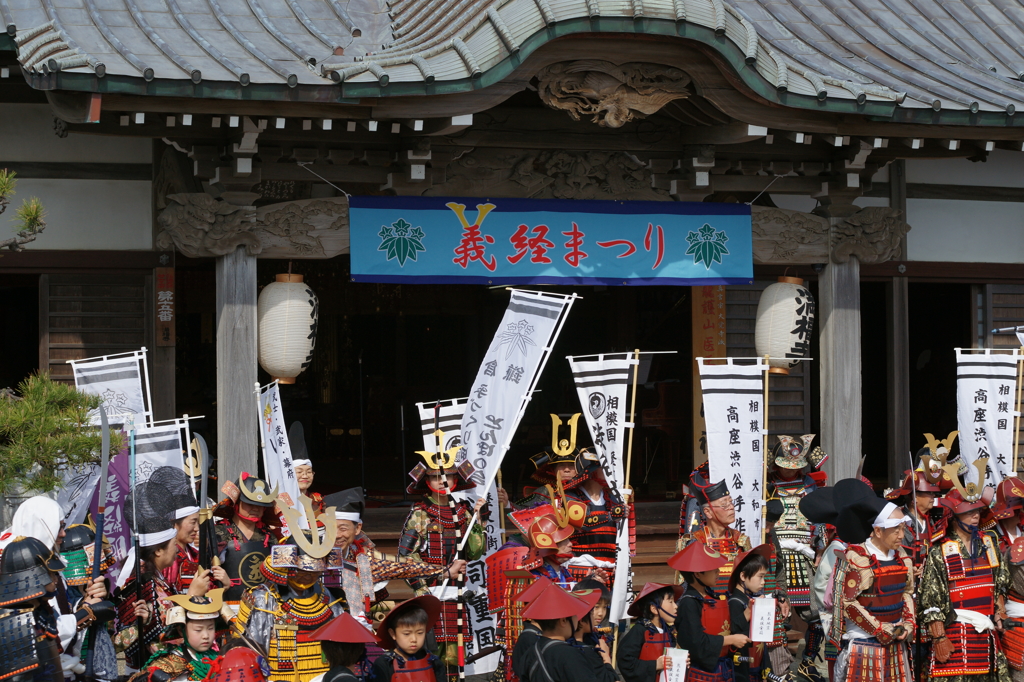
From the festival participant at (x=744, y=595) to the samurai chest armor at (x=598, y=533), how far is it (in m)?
1.74

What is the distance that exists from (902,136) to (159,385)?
673 centimetres

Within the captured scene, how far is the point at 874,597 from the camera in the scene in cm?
719

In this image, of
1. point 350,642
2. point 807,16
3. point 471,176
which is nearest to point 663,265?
point 471,176

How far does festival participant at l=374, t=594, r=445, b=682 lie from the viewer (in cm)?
607

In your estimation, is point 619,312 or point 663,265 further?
point 619,312

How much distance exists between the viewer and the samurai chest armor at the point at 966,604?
7977 mm

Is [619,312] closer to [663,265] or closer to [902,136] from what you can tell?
[663,265]

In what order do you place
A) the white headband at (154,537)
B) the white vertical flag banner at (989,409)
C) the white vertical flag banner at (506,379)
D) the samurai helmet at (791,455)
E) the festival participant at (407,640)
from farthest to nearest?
the samurai helmet at (791,455) < the white vertical flag banner at (989,409) < the white vertical flag banner at (506,379) < the white headband at (154,537) < the festival participant at (407,640)

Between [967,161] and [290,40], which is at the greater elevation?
[290,40]

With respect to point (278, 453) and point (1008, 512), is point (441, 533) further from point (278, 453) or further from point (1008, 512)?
point (1008, 512)

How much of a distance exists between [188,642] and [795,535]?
521 cm

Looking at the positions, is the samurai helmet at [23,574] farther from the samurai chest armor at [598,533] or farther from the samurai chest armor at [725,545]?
the samurai chest armor at [725,545]

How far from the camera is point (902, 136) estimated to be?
364 inches

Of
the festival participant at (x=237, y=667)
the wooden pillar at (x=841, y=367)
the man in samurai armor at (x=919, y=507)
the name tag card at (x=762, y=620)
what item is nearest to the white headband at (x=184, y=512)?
the festival participant at (x=237, y=667)
